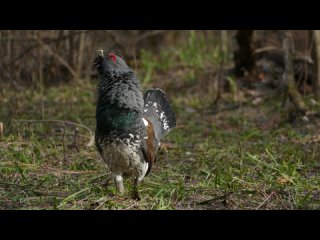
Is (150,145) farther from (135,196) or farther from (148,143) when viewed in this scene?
(135,196)

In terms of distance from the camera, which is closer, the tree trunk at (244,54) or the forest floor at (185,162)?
the forest floor at (185,162)

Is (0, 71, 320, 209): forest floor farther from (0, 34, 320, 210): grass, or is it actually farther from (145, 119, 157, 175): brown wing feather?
→ (145, 119, 157, 175): brown wing feather

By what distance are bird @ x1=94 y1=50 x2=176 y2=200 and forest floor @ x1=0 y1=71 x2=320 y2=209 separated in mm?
240

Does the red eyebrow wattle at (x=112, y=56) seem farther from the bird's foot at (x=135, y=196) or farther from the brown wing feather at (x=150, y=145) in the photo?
the bird's foot at (x=135, y=196)

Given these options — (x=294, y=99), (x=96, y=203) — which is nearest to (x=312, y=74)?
(x=294, y=99)

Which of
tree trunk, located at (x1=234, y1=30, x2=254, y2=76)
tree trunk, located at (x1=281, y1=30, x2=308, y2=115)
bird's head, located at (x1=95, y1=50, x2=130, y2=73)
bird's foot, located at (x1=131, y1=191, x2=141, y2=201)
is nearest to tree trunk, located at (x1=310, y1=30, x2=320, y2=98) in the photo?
tree trunk, located at (x1=281, y1=30, x2=308, y2=115)

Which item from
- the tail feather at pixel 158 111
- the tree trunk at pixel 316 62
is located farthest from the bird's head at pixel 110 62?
the tree trunk at pixel 316 62

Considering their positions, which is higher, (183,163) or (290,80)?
(290,80)

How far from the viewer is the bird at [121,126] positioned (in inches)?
203

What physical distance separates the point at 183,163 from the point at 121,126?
2.07 meters

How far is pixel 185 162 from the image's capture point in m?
7.16

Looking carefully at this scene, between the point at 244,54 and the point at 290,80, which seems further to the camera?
the point at 244,54

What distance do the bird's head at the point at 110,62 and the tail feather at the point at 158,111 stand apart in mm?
798

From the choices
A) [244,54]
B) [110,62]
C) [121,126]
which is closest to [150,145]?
[121,126]
